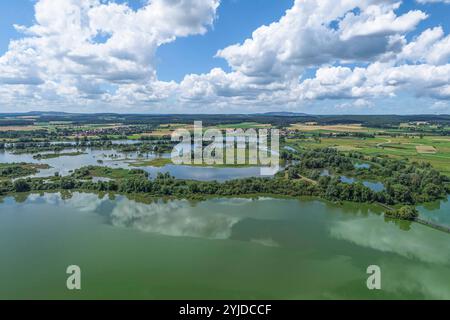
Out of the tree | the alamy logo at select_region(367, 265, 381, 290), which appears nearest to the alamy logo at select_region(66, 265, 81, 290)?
the alamy logo at select_region(367, 265, 381, 290)

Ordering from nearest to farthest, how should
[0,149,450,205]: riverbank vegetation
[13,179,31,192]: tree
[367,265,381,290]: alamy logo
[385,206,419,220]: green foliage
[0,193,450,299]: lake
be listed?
[0,193,450,299]: lake < [367,265,381,290]: alamy logo < [385,206,419,220]: green foliage < [0,149,450,205]: riverbank vegetation < [13,179,31,192]: tree

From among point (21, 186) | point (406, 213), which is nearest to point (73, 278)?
point (21, 186)

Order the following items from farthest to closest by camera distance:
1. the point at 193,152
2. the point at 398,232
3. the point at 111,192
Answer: the point at 193,152 → the point at 111,192 → the point at 398,232

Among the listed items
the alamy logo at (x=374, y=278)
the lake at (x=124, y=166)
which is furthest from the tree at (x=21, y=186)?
the alamy logo at (x=374, y=278)

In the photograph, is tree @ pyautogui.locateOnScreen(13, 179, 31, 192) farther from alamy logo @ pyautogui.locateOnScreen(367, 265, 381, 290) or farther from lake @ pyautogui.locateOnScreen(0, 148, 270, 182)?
alamy logo @ pyautogui.locateOnScreen(367, 265, 381, 290)

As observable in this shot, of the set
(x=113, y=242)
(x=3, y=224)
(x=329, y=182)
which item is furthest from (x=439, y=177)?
(x=3, y=224)

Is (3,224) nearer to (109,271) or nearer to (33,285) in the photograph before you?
(33,285)

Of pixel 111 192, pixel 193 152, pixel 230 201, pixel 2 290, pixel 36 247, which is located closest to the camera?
pixel 2 290

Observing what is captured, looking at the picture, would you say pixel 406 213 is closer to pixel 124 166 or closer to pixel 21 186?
pixel 124 166
